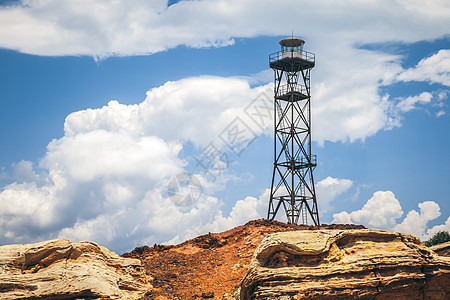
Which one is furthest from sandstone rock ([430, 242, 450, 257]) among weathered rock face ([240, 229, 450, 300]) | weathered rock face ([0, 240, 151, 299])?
weathered rock face ([0, 240, 151, 299])

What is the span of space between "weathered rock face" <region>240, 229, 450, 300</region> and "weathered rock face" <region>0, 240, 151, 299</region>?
7.66 m

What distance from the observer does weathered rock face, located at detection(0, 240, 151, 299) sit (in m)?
20.9

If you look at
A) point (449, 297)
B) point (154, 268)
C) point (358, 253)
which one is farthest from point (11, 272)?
point (449, 297)

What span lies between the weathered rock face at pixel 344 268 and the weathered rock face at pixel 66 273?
7664mm

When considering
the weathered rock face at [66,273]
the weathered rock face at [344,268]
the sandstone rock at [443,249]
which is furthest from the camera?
the sandstone rock at [443,249]

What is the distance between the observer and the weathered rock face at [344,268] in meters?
17.3

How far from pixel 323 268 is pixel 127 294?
36.4ft

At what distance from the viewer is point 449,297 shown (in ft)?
61.7

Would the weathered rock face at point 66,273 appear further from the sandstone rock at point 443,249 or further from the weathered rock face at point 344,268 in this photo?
the sandstone rock at point 443,249

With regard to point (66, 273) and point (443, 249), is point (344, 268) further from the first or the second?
point (66, 273)

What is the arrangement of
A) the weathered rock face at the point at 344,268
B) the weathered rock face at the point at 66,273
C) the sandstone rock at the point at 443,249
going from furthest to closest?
1. the sandstone rock at the point at 443,249
2. the weathered rock face at the point at 66,273
3. the weathered rock face at the point at 344,268

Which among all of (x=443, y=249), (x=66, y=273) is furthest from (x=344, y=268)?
(x=66, y=273)

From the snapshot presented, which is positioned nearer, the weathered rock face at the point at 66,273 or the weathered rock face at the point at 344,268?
the weathered rock face at the point at 344,268

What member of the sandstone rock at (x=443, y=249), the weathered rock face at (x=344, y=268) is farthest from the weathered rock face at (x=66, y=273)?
the sandstone rock at (x=443, y=249)
